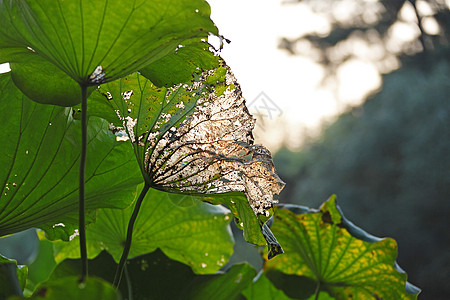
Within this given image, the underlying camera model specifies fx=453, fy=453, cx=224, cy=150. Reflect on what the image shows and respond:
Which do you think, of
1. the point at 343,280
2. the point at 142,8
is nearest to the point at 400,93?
the point at 343,280

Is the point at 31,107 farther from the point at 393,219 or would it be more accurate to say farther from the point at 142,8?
the point at 393,219

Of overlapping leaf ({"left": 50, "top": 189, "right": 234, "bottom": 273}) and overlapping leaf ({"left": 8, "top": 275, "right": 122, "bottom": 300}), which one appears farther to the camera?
overlapping leaf ({"left": 50, "top": 189, "right": 234, "bottom": 273})

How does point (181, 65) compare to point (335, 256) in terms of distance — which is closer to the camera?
point (181, 65)

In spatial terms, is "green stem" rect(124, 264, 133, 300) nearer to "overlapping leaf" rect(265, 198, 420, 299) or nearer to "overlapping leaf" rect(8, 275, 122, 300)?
"overlapping leaf" rect(265, 198, 420, 299)

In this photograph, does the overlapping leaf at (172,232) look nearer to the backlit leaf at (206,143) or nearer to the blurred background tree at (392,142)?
the backlit leaf at (206,143)

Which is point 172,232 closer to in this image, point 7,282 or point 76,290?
point 7,282

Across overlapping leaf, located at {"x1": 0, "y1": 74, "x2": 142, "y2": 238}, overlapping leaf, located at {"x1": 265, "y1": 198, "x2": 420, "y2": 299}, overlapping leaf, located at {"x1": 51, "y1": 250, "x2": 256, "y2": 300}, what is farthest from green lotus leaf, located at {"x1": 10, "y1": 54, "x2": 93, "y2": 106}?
overlapping leaf, located at {"x1": 265, "y1": 198, "x2": 420, "y2": 299}

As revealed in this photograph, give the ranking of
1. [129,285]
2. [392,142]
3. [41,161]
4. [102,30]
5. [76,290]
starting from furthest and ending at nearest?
[392,142] < [129,285] < [41,161] < [102,30] < [76,290]

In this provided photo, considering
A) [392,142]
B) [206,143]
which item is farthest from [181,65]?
[392,142]
